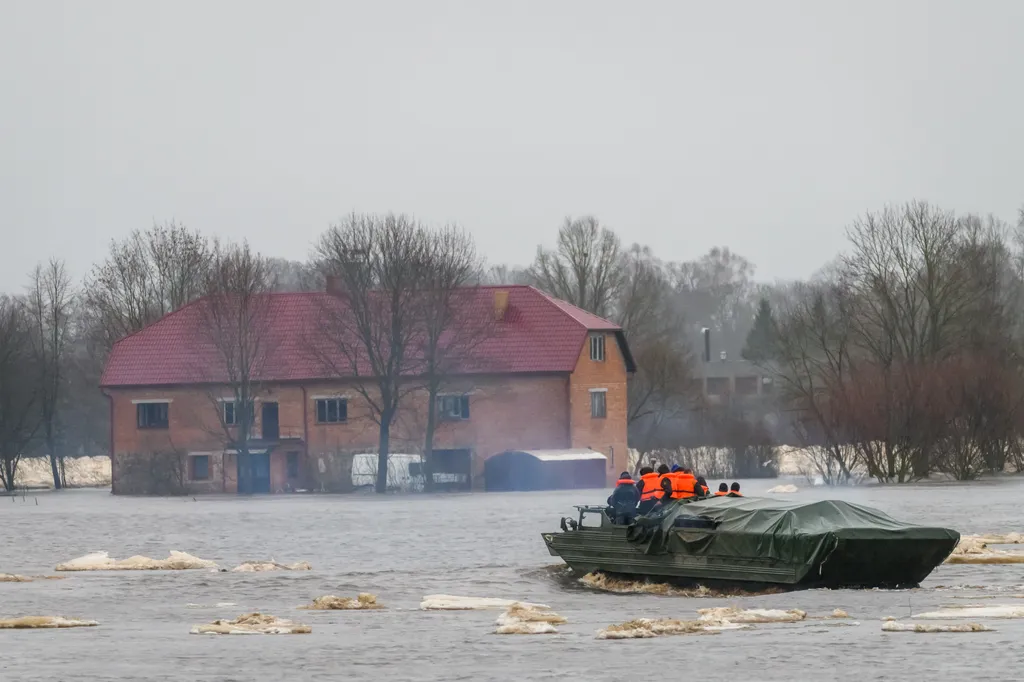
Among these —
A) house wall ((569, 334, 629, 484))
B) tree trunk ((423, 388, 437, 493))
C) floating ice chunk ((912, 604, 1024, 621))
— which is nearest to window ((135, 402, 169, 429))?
tree trunk ((423, 388, 437, 493))

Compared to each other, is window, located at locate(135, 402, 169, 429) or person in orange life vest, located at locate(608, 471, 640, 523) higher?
window, located at locate(135, 402, 169, 429)

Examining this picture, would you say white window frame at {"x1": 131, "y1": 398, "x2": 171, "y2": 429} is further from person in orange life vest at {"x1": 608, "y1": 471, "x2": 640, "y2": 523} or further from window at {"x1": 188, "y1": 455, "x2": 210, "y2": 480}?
person in orange life vest at {"x1": 608, "y1": 471, "x2": 640, "y2": 523}

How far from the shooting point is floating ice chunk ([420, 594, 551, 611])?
100 ft

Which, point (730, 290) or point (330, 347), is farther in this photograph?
point (730, 290)

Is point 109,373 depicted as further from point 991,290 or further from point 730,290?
point 730,290

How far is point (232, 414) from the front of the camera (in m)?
88.4

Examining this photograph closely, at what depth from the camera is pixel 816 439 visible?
86.1 meters

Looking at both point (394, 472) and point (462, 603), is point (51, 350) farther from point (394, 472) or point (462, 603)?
point (462, 603)

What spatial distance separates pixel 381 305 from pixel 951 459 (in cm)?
2662

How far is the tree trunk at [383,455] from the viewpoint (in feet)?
278

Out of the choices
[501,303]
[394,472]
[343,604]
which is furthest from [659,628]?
[501,303]

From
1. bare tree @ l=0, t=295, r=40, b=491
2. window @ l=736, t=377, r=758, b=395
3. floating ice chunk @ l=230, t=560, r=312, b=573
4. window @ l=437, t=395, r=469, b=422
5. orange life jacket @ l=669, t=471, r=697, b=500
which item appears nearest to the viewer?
orange life jacket @ l=669, t=471, r=697, b=500

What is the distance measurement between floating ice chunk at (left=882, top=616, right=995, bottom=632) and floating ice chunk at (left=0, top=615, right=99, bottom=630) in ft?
38.8

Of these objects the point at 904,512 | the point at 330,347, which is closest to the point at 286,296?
the point at 330,347
